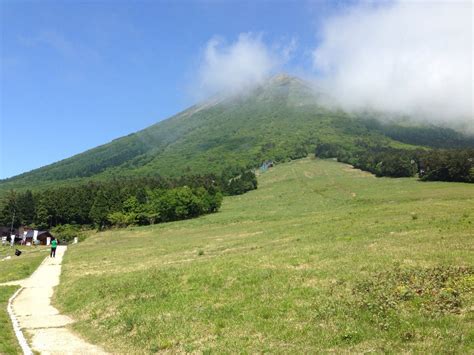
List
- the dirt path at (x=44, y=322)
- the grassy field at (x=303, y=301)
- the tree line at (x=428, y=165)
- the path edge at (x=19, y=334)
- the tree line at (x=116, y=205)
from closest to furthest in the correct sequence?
the grassy field at (x=303, y=301)
the path edge at (x=19, y=334)
the dirt path at (x=44, y=322)
the tree line at (x=428, y=165)
the tree line at (x=116, y=205)

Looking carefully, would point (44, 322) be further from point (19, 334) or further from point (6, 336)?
point (6, 336)

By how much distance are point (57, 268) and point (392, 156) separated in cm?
14253

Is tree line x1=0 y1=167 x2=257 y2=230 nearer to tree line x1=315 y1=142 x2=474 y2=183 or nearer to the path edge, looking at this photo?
tree line x1=315 y1=142 x2=474 y2=183

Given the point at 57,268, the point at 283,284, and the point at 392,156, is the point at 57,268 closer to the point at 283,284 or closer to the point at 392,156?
the point at 283,284

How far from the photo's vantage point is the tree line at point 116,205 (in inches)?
4715

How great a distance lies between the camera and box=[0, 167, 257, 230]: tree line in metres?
120

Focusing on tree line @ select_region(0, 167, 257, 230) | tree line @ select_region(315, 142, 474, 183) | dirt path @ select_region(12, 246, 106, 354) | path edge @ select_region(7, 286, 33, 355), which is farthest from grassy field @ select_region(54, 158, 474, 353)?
tree line @ select_region(315, 142, 474, 183)

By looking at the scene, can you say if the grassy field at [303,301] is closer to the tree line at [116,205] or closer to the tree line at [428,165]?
the tree line at [116,205]

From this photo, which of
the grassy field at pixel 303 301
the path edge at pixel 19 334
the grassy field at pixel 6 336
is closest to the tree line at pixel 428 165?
the grassy field at pixel 303 301

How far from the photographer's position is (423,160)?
14200cm

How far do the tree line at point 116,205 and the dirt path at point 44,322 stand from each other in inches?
3325

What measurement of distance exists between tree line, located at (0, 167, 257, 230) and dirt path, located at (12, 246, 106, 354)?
84.4 m

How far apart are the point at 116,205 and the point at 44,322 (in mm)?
113877

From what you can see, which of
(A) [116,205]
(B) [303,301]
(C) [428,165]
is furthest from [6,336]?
(C) [428,165]
